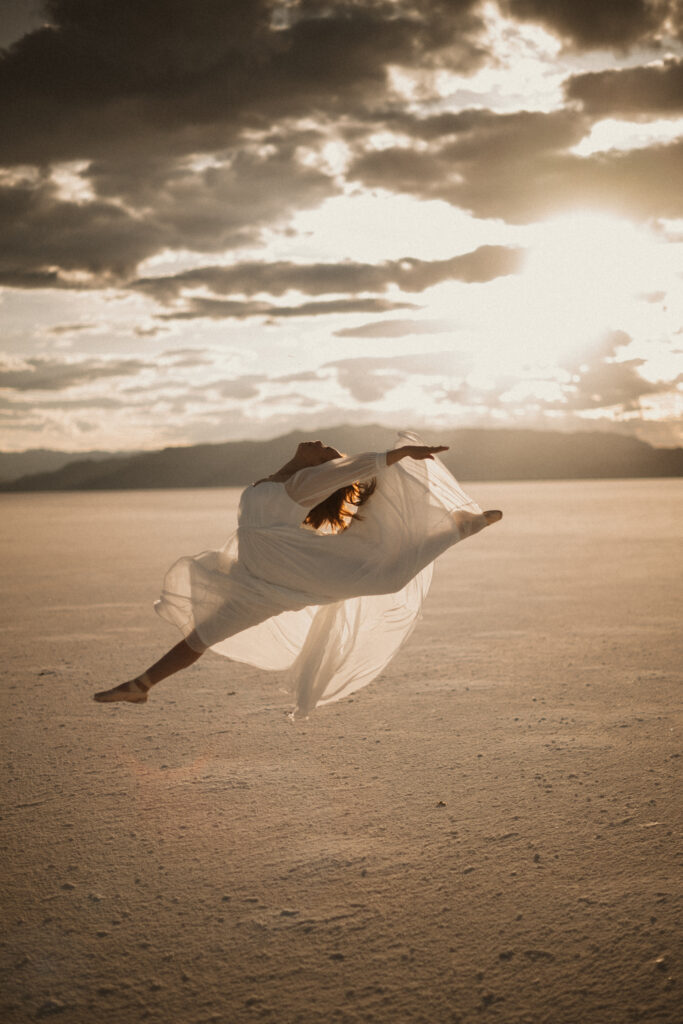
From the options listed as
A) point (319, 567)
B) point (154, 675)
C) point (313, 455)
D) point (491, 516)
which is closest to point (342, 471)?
point (313, 455)

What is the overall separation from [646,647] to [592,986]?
551cm

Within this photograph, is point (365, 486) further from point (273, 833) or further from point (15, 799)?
point (15, 799)

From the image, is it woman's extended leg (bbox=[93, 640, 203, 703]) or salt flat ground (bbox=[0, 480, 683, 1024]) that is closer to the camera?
salt flat ground (bbox=[0, 480, 683, 1024])

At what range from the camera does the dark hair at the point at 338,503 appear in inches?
218

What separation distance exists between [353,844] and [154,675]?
191 centimetres

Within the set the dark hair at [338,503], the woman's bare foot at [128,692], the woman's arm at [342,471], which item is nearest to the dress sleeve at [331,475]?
the woman's arm at [342,471]

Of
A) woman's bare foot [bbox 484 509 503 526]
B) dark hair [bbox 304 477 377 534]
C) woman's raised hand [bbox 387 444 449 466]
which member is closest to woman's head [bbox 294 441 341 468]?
dark hair [bbox 304 477 377 534]

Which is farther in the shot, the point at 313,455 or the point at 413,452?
the point at 313,455

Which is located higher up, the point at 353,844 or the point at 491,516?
the point at 491,516

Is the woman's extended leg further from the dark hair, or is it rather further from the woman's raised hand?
the woman's raised hand

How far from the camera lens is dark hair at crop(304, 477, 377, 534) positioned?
18.2ft

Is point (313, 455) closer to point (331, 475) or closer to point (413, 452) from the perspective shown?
point (331, 475)

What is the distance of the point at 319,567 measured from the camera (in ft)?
17.5

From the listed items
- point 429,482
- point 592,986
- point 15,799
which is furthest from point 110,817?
point 429,482
